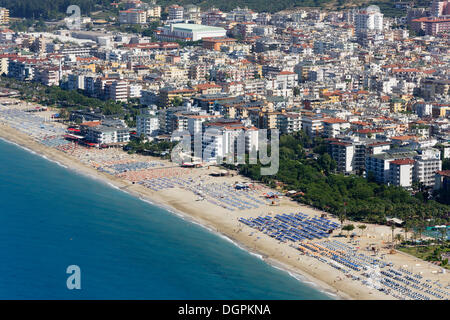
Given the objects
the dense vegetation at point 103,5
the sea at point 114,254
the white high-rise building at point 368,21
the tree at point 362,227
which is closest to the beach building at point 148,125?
the sea at point 114,254

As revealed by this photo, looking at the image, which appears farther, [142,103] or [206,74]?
[206,74]

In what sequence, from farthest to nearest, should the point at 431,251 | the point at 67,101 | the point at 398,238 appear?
the point at 67,101 < the point at 398,238 < the point at 431,251

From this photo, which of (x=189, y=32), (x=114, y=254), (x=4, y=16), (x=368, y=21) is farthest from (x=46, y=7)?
(x=114, y=254)

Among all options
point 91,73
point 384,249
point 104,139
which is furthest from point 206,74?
point 384,249

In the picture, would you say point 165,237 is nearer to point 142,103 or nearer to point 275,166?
point 275,166

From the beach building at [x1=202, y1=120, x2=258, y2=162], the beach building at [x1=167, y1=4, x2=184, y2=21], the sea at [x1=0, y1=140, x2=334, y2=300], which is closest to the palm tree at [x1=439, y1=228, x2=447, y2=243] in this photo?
the sea at [x1=0, y1=140, x2=334, y2=300]

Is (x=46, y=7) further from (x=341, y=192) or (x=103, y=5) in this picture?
(x=341, y=192)

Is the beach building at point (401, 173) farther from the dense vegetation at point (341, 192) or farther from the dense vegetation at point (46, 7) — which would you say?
the dense vegetation at point (46, 7)
